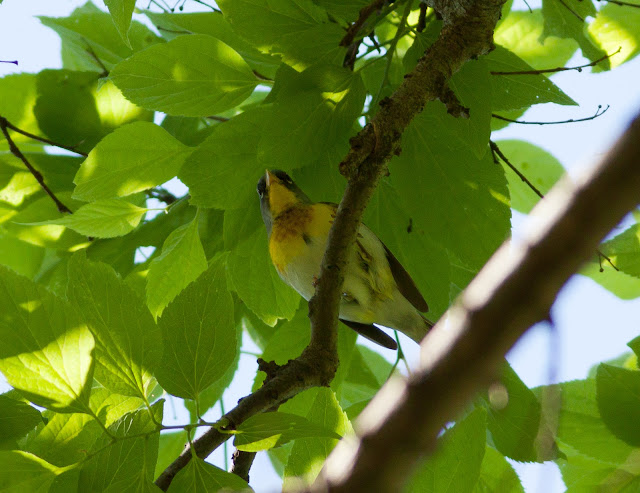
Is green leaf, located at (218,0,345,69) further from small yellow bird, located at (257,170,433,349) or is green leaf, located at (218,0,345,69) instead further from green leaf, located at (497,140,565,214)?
green leaf, located at (497,140,565,214)

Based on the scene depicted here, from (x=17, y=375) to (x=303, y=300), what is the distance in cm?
178

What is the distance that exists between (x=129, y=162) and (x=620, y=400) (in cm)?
191

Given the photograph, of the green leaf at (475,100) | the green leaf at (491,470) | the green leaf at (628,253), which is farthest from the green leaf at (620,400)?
the green leaf at (475,100)

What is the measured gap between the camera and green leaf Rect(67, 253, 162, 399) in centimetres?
169

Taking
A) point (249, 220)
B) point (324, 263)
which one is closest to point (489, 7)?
point (324, 263)

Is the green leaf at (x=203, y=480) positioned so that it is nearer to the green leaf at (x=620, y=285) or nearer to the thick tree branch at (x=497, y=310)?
the thick tree branch at (x=497, y=310)

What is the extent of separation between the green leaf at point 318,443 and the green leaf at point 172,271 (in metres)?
1.07

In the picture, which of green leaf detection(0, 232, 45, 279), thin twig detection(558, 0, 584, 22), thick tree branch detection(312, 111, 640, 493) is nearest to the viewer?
thick tree branch detection(312, 111, 640, 493)

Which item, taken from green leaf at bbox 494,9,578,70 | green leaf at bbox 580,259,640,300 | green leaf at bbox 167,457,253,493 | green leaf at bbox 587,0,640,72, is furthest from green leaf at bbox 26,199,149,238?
green leaf at bbox 580,259,640,300

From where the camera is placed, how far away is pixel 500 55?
2.53m

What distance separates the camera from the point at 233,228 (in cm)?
267

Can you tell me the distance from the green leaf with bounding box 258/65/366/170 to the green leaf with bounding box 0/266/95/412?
89 centimetres

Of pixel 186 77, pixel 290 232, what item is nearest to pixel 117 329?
pixel 186 77

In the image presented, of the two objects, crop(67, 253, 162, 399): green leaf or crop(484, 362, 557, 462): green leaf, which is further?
crop(484, 362, 557, 462): green leaf
